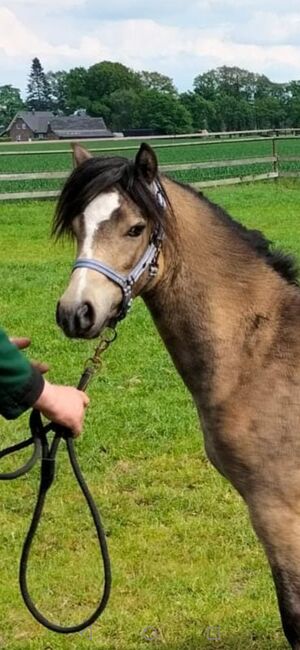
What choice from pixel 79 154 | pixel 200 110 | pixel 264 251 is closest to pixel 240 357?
pixel 264 251

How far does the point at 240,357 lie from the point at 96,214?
0.72m

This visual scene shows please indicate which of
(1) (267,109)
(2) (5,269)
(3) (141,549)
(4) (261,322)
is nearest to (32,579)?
(3) (141,549)

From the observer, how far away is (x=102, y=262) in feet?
8.39

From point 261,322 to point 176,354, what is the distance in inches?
13.1

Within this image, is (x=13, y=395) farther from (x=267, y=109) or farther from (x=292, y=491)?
(x=267, y=109)

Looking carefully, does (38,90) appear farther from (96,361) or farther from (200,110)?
(96,361)

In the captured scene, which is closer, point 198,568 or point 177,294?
point 177,294

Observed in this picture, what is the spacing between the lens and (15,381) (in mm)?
2016

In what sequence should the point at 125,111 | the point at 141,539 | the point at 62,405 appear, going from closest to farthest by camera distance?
the point at 62,405 < the point at 141,539 < the point at 125,111

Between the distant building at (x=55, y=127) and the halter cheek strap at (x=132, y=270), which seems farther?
the distant building at (x=55, y=127)

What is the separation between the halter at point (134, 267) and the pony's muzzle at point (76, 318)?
141 mm

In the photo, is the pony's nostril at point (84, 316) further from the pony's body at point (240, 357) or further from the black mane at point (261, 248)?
the black mane at point (261, 248)

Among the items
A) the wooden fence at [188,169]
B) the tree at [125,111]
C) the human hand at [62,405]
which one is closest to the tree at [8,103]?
the tree at [125,111]

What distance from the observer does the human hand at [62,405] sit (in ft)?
6.95
